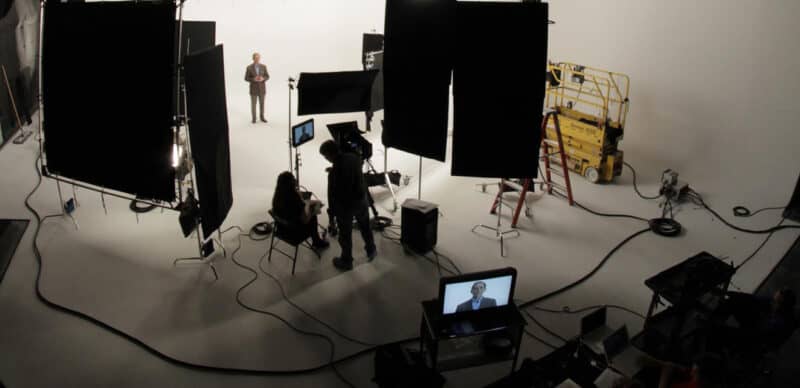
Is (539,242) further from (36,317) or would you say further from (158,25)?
(36,317)

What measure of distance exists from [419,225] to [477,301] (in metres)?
1.71

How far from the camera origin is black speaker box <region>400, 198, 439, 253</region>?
5477 mm

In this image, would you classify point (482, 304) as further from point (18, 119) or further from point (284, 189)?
point (18, 119)

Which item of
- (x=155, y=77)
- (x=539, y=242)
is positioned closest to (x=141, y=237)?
(x=155, y=77)

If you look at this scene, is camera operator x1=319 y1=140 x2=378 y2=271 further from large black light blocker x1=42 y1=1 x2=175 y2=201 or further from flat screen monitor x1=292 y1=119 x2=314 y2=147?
large black light blocker x1=42 y1=1 x2=175 y2=201

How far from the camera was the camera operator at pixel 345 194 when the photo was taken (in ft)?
16.1

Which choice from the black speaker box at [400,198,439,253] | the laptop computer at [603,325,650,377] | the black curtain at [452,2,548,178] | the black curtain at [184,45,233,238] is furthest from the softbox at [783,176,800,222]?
the black curtain at [184,45,233,238]

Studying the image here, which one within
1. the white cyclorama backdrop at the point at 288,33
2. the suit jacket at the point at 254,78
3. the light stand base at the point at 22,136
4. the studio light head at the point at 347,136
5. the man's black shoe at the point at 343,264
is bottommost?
the man's black shoe at the point at 343,264

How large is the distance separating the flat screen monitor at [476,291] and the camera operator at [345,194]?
1614mm

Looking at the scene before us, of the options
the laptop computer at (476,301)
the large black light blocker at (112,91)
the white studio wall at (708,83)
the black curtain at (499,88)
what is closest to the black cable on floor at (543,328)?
the laptop computer at (476,301)

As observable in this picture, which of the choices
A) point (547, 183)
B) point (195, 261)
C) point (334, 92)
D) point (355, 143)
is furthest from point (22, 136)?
point (547, 183)

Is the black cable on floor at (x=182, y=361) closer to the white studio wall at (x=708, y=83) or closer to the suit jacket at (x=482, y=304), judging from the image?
the suit jacket at (x=482, y=304)

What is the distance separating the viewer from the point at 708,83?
7375 mm

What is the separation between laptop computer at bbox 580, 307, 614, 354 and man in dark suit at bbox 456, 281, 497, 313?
653 millimetres
